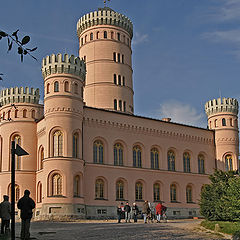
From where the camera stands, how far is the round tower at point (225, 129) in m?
49.0

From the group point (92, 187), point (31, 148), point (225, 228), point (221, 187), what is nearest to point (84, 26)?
point (31, 148)

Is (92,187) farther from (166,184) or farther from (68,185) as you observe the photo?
(166,184)

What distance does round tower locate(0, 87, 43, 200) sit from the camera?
136 ft

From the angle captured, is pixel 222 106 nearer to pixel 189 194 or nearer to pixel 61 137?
pixel 189 194

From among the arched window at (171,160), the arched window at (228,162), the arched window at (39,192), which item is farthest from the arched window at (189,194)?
the arched window at (39,192)

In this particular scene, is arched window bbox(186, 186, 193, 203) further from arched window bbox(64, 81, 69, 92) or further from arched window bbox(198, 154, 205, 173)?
arched window bbox(64, 81, 69, 92)

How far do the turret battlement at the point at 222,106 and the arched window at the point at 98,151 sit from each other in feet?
53.7

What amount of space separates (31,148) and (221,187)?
871 inches

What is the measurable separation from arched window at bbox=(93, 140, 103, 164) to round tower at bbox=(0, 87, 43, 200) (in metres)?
6.43

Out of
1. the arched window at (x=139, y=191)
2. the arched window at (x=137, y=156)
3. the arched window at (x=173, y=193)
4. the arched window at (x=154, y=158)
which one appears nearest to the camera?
the arched window at (x=139, y=191)

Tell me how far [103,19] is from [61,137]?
1798cm

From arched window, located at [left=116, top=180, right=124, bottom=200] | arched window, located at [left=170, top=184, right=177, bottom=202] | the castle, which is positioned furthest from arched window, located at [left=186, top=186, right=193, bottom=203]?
arched window, located at [left=116, top=180, right=124, bottom=200]

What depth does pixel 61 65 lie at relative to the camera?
3888cm

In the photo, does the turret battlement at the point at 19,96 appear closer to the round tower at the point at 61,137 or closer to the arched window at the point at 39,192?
the round tower at the point at 61,137
